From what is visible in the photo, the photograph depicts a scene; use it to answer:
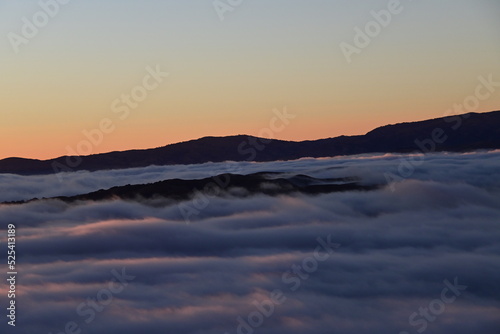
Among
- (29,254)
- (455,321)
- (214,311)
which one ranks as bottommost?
(455,321)

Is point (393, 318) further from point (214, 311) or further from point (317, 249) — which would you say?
point (317, 249)

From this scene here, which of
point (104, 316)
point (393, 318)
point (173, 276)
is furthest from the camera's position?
point (173, 276)

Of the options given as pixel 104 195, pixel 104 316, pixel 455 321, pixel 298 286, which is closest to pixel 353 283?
pixel 298 286

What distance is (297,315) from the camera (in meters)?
69.3

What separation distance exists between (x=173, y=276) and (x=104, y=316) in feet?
93.0

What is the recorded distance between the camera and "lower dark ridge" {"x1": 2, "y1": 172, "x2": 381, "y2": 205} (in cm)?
16638

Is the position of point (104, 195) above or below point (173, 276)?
above

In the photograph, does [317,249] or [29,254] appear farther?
[317,249]

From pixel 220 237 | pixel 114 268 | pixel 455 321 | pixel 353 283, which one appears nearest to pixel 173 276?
pixel 114 268

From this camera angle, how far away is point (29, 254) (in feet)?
371

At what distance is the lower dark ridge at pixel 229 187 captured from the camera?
166375mm

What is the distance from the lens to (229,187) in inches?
7121

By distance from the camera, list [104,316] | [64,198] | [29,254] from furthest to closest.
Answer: [64,198] → [29,254] → [104,316]

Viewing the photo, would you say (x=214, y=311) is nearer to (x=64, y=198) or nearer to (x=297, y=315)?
(x=297, y=315)
